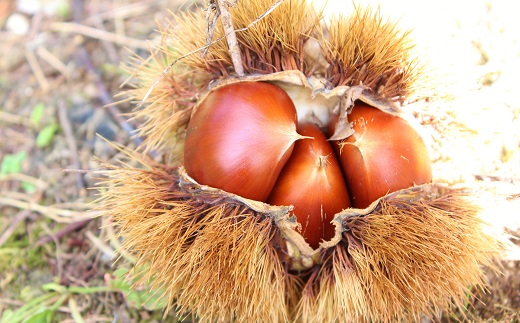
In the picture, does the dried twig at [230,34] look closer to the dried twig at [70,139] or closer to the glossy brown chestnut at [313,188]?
the glossy brown chestnut at [313,188]

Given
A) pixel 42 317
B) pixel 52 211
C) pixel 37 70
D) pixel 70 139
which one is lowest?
pixel 42 317

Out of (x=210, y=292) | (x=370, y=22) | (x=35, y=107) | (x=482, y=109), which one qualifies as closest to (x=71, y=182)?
(x=35, y=107)

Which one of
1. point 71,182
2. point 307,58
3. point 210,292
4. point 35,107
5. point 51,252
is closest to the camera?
point 210,292

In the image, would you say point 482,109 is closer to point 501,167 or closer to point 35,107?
point 501,167

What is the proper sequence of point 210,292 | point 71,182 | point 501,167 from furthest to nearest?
point 71,182, point 501,167, point 210,292

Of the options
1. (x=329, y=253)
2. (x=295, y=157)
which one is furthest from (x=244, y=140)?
(x=329, y=253)

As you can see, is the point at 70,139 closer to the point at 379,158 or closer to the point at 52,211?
the point at 52,211

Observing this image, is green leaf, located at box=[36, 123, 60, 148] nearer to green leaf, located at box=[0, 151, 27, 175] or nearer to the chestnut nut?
green leaf, located at box=[0, 151, 27, 175]
